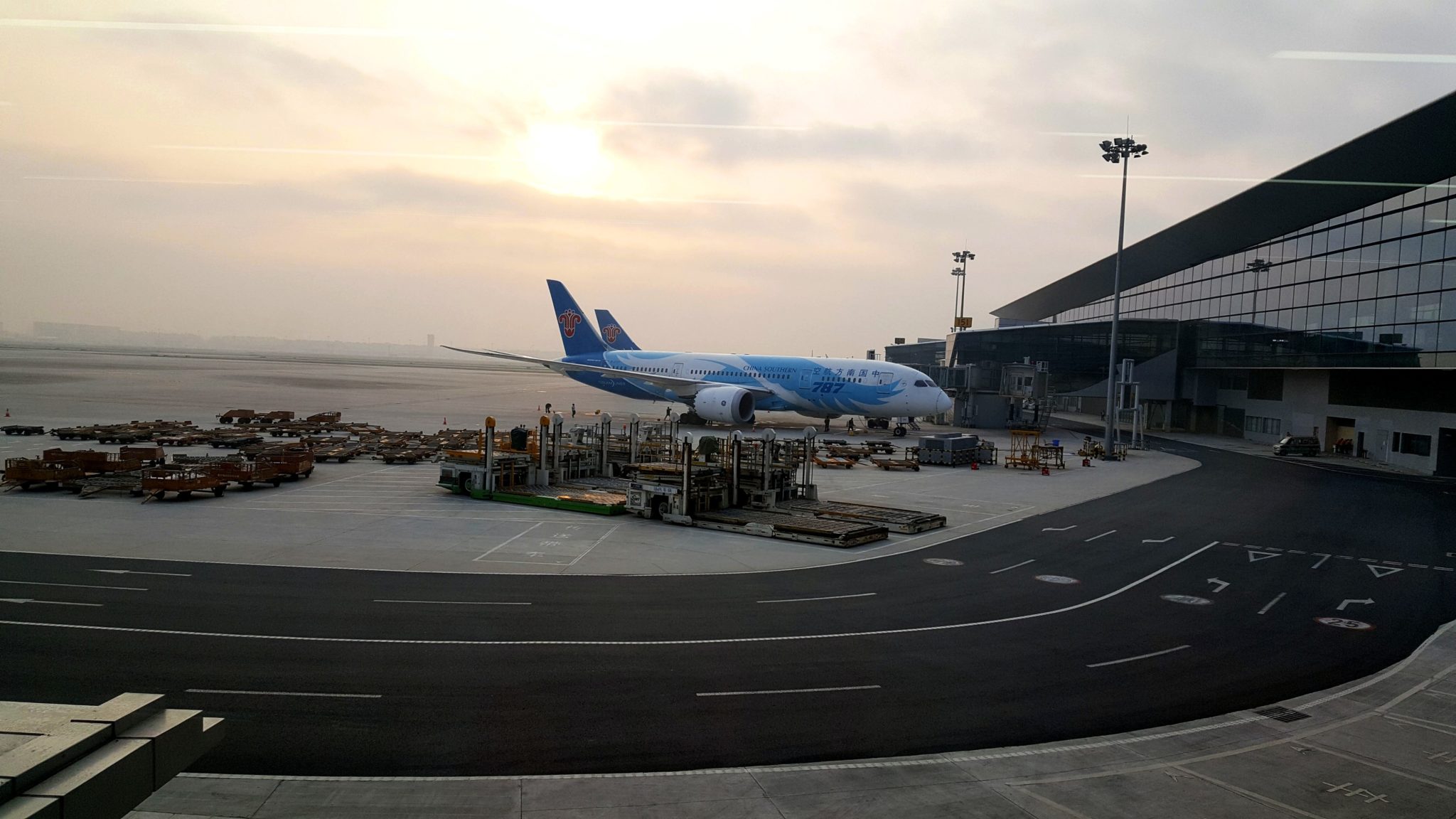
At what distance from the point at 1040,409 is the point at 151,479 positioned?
65747mm

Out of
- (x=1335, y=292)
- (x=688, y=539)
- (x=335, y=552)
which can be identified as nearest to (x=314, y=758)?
(x=335, y=552)

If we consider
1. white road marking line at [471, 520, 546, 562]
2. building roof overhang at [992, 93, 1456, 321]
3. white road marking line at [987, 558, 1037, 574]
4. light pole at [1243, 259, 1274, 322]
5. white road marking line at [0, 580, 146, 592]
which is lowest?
white road marking line at [471, 520, 546, 562]

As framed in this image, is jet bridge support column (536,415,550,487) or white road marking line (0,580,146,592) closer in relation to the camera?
white road marking line (0,580,146,592)

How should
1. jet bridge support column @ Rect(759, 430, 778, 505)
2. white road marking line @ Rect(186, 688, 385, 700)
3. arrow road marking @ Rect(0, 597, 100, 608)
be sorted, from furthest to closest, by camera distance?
jet bridge support column @ Rect(759, 430, 778, 505) < arrow road marking @ Rect(0, 597, 100, 608) < white road marking line @ Rect(186, 688, 385, 700)

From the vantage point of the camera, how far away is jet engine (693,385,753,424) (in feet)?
177

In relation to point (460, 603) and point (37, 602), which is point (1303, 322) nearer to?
point (460, 603)

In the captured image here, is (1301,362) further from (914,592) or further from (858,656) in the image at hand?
(858,656)

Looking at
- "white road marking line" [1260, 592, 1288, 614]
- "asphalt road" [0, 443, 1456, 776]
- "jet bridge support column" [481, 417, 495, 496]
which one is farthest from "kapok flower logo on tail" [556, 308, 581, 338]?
"white road marking line" [1260, 592, 1288, 614]

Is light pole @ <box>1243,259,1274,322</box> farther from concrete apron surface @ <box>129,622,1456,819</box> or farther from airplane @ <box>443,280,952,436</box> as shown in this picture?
concrete apron surface @ <box>129,622,1456,819</box>

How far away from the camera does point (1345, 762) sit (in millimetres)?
11359

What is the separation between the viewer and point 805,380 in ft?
190

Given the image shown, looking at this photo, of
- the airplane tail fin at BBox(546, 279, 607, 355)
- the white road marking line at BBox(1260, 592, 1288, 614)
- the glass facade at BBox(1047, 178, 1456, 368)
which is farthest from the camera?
the airplane tail fin at BBox(546, 279, 607, 355)

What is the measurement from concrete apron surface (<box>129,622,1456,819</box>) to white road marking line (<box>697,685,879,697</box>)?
7.69 ft

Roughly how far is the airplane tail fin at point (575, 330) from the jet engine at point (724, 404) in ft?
45.4
